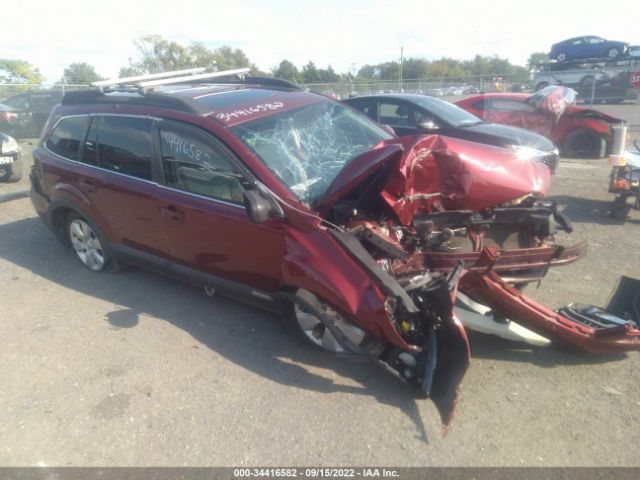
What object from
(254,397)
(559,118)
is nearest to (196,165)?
(254,397)

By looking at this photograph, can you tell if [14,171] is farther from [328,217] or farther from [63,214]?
[328,217]

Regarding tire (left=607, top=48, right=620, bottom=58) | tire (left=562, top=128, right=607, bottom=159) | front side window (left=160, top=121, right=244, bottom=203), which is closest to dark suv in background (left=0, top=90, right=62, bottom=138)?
front side window (left=160, top=121, right=244, bottom=203)

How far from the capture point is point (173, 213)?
→ 159 inches

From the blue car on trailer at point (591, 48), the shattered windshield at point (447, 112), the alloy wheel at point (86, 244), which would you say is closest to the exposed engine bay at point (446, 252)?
the alloy wheel at point (86, 244)

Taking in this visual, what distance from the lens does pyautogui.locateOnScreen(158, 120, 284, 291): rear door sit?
143 inches

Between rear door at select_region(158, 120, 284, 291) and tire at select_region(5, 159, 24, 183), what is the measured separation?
7.37 meters

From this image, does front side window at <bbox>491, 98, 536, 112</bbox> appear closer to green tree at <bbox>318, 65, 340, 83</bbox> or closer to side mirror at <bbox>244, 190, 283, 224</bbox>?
side mirror at <bbox>244, 190, 283, 224</bbox>

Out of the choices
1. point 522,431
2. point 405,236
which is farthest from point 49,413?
point 522,431

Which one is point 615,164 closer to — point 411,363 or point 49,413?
point 411,363

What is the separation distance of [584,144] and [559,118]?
30.7 inches

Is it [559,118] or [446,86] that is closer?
[559,118]

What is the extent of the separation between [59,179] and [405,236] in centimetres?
370

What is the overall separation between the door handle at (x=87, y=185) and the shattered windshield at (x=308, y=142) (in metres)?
1.79

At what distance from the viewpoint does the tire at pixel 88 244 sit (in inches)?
197
